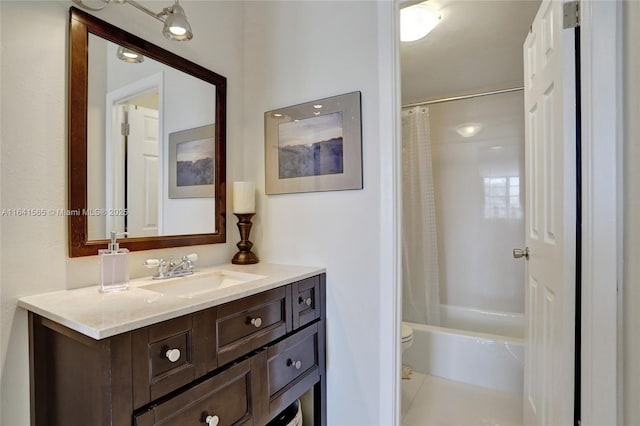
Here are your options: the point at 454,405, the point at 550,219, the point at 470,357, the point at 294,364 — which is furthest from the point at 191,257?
the point at 470,357

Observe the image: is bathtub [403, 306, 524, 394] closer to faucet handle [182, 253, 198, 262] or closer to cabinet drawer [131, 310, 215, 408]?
faucet handle [182, 253, 198, 262]

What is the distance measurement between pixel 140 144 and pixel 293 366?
114 centimetres

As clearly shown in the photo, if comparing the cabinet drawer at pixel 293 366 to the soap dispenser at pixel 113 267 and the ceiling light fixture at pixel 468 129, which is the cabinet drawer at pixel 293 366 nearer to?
the soap dispenser at pixel 113 267

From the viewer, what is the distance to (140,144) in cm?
135

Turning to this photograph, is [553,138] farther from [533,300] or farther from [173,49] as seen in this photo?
[173,49]

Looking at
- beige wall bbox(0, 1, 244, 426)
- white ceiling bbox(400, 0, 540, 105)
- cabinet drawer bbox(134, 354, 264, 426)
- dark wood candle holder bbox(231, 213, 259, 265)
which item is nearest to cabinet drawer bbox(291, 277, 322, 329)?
cabinet drawer bbox(134, 354, 264, 426)

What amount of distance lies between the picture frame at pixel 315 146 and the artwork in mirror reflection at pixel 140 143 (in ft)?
1.10

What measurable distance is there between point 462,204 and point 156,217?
2540mm

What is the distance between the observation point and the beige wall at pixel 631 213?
915 mm

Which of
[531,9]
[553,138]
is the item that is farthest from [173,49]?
[531,9]

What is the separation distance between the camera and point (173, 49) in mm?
1457

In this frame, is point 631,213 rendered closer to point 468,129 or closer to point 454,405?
point 454,405

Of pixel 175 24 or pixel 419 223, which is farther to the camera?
pixel 419 223

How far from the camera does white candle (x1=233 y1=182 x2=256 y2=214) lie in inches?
64.6
